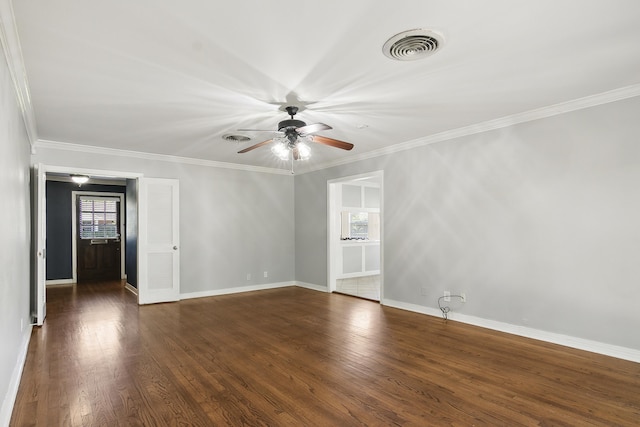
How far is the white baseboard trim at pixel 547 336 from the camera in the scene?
3.48 meters

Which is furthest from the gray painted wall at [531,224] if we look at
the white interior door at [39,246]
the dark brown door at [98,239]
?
the dark brown door at [98,239]

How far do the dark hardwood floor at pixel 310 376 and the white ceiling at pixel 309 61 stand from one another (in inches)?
103

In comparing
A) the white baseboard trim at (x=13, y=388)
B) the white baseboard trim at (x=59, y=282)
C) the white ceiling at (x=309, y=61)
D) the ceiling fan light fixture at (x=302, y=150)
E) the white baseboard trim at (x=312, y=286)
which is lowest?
the white baseboard trim at (x=59, y=282)

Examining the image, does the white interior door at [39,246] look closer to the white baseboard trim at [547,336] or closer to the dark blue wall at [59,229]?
the dark blue wall at [59,229]

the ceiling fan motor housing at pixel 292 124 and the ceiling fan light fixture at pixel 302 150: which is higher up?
the ceiling fan motor housing at pixel 292 124

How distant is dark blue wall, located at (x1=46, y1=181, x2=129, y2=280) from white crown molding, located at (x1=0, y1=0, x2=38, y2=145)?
5623 millimetres

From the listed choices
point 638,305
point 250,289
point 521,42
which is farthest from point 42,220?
point 638,305

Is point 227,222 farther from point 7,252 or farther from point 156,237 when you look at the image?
point 7,252

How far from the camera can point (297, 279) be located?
313 inches

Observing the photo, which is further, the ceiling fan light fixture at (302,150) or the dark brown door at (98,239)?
the dark brown door at (98,239)

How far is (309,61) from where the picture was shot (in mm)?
2807

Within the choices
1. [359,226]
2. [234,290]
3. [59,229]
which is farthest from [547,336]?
[59,229]

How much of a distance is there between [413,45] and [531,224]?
9.10 ft

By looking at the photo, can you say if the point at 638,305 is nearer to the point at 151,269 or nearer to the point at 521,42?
the point at 521,42
